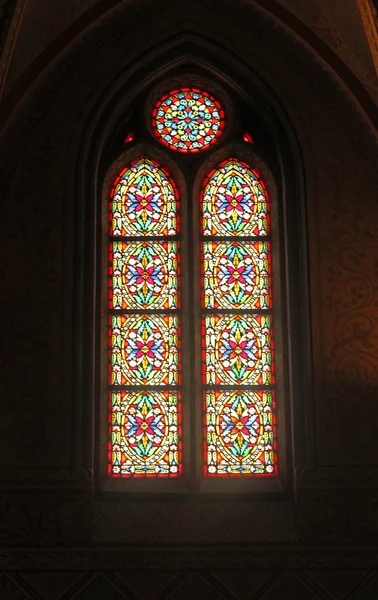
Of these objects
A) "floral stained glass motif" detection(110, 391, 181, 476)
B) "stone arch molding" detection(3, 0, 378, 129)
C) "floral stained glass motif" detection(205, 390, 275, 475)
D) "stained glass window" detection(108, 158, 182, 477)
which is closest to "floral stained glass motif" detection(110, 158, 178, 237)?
"stained glass window" detection(108, 158, 182, 477)

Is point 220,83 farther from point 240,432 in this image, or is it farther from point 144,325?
point 240,432

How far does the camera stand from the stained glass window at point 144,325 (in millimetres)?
9906

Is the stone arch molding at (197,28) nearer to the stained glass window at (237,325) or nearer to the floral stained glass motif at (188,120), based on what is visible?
the floral stained glass motif at (188,120)

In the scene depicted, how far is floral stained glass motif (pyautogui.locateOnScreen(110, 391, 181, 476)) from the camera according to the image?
9867mm

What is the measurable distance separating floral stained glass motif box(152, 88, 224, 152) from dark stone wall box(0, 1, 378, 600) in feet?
1.71

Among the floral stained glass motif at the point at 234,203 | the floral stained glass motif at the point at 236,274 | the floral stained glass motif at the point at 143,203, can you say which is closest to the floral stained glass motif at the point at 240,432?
the floral stained glass motif at the point at 236,274

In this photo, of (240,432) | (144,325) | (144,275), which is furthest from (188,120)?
(240,432)

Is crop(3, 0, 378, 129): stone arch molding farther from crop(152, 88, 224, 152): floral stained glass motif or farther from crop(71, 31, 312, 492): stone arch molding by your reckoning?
crop(152, 88, 224, 152): floral stained glass motif

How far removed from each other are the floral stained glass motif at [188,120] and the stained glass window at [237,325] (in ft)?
0.99

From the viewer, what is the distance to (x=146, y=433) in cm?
992
